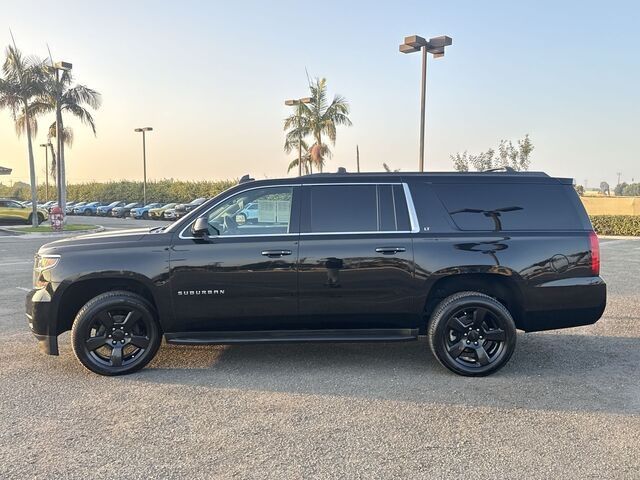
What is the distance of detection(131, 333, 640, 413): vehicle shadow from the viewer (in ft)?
14.0

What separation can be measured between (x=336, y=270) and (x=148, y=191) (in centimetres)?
5437

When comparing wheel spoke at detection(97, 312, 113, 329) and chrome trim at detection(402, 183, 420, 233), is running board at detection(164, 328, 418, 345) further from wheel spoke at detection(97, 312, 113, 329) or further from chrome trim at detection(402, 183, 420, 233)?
chrome trim at detection(402, 183, 420, 233)

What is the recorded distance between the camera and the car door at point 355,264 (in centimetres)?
480

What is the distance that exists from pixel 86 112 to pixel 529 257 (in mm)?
26154

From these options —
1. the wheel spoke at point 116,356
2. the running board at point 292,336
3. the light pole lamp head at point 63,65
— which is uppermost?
the light pole lamp head at point 63,65

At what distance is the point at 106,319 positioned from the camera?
4.80 meters

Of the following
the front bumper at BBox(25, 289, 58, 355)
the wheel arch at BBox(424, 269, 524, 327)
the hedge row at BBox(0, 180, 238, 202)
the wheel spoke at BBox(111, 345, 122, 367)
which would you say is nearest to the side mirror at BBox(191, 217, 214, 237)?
Result: the wheel spoke at BBox(111, 345, 122, 367)

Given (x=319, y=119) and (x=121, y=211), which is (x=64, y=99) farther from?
(x=121, y=211)

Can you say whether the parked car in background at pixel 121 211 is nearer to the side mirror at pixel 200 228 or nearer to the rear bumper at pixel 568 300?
the side mirror at pixel 200 228

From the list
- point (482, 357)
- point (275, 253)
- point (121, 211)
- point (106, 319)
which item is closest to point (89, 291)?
point (106, 319)

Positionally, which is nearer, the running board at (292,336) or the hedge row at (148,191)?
the running board at (292,336)

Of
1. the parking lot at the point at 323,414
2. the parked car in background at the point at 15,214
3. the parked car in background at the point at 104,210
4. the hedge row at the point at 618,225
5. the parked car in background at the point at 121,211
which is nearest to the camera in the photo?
the parking lot at the point at 323,414

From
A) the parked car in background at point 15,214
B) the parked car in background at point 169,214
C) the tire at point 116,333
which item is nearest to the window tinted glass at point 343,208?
the tire at point 116,333

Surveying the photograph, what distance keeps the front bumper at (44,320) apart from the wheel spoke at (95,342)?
35 cm
